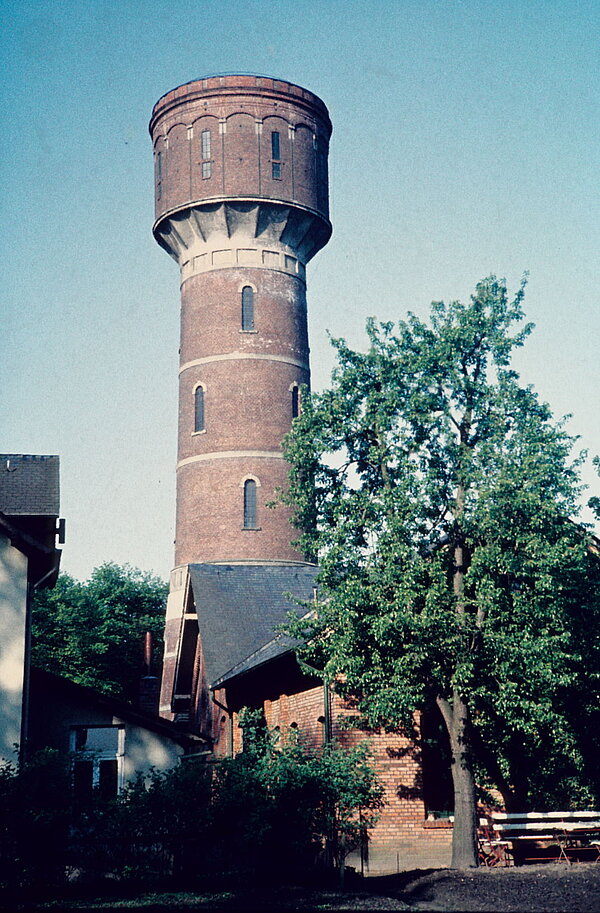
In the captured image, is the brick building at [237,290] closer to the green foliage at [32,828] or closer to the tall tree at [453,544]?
the tall tree at [453,544]

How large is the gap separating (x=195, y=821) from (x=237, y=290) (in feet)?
87.0

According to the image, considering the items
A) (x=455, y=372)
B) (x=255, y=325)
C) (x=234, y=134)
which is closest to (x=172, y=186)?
(x=234, y=134)

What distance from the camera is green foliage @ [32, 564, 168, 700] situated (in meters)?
49.8

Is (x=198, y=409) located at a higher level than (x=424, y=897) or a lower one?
higher

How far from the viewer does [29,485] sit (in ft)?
71.3

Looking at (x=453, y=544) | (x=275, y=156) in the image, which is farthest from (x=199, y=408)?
(x=453, y=544)

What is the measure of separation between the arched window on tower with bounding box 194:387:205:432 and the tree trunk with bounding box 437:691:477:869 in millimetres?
23026

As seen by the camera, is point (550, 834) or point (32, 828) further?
point (550, 834)

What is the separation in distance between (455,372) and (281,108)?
25790 mm

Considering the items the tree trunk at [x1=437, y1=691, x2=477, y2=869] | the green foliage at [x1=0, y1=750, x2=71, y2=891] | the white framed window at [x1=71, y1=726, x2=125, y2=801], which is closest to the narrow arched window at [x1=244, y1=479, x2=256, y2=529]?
the white framed window at [x1=71, y1=726, x2=125, y2=801]

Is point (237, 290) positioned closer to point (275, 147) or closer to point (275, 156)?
point (275, 156)

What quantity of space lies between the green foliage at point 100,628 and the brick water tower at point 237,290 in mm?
12227

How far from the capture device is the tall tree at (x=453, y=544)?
16578mm

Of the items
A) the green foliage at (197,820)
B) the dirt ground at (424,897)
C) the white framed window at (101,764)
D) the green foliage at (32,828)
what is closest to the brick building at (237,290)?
the white framed window at (101,764)
